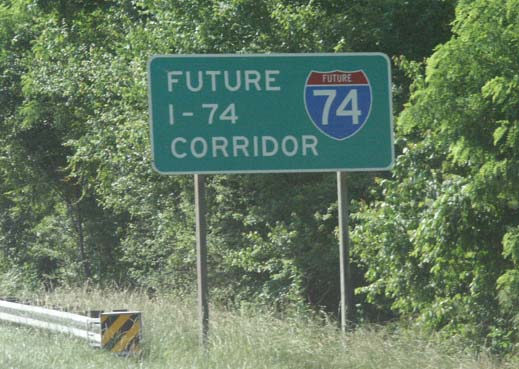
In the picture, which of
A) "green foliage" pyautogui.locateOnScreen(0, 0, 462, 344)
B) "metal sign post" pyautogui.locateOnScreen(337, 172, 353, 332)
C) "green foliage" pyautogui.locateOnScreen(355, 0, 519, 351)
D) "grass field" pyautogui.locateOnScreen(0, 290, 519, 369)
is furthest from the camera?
"green foliage" pyautogui.locateOnScreen(0, 0, 462, 344)

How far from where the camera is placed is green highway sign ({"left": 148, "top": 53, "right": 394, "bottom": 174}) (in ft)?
32.0

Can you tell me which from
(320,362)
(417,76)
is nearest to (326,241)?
(417,76)

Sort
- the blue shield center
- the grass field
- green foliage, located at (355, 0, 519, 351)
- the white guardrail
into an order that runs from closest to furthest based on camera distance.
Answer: the grass field < green foliage, located at (355, 0, 519, 351) < the blue shield center < the white guardrail

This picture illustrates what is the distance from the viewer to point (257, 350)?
9781 millimetres

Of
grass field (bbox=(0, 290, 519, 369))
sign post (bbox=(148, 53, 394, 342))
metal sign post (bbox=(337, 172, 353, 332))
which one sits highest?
sign post (bbox=(148, 53, 394, 342))

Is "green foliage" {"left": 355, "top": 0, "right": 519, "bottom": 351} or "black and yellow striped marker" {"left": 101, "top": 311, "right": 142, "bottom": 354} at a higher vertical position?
"green foliage" {"left": 355, "top": 0, "right": 519, "bottom": 351}

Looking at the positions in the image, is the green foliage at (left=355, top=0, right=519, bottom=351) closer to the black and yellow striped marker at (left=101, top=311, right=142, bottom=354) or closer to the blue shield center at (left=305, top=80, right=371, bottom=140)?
the blue shield center at (left=305, top=80, right=371, bottom=140)

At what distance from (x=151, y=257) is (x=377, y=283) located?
26.4 ft

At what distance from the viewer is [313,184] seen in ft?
50.3

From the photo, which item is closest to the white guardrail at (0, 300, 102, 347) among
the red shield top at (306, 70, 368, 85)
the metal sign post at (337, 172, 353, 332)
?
the metal sign post at (337, 172, 353, 332)

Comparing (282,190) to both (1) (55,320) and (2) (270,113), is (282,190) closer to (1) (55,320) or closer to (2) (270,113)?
(1) (55,320)

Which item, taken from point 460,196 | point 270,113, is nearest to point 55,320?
point 270,113

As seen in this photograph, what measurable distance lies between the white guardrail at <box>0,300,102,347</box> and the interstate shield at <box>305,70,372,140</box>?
11.5 feet

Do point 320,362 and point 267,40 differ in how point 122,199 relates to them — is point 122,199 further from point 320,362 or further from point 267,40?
point 320,362
